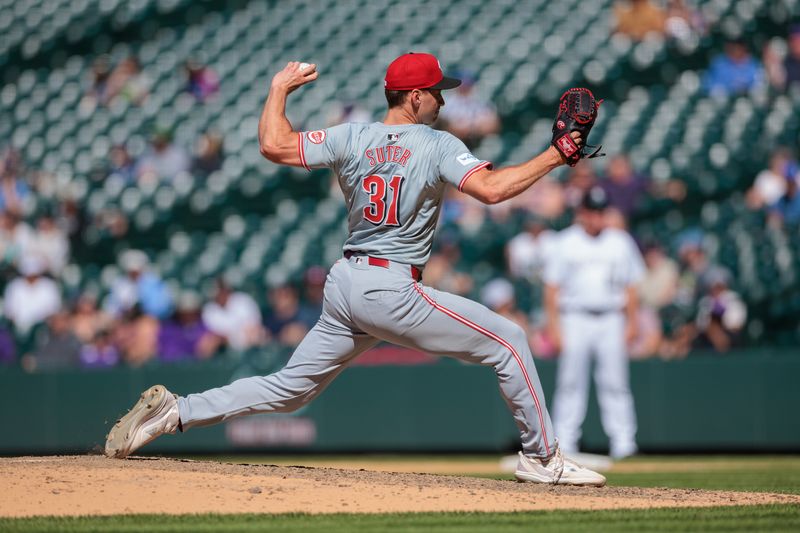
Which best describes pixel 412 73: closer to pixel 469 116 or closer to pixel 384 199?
pixel 384 199

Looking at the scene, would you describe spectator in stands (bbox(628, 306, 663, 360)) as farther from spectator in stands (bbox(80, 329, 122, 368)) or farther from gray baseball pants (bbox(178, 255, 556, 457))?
gray baseball pants (bbox(178, 255, 556, 457))

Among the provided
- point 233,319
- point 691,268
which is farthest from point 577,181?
point 233,319

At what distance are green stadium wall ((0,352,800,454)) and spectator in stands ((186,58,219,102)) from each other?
4704mm

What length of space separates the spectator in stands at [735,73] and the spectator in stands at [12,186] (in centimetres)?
747

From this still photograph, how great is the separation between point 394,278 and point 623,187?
7.06 metres

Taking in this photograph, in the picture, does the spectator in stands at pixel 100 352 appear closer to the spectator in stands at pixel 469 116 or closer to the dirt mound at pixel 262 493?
the spectator in stands at pixel 469 116

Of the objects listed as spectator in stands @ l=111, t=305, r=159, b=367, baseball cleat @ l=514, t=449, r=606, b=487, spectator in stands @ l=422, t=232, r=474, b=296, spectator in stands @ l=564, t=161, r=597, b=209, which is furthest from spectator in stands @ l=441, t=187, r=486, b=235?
baseball cleat @ l=514, t=449, r=606, b=487

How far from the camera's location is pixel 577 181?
36.2 feet

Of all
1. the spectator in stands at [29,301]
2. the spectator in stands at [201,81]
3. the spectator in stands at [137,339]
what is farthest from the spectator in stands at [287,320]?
the spectator in stands at [201,81]

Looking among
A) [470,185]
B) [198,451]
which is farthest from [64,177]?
[470,185]

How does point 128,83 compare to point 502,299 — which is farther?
point 128,83

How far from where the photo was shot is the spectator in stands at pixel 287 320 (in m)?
10.7

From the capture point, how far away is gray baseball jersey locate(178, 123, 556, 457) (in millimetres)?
4492

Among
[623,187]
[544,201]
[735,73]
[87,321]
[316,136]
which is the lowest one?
[87,321]
